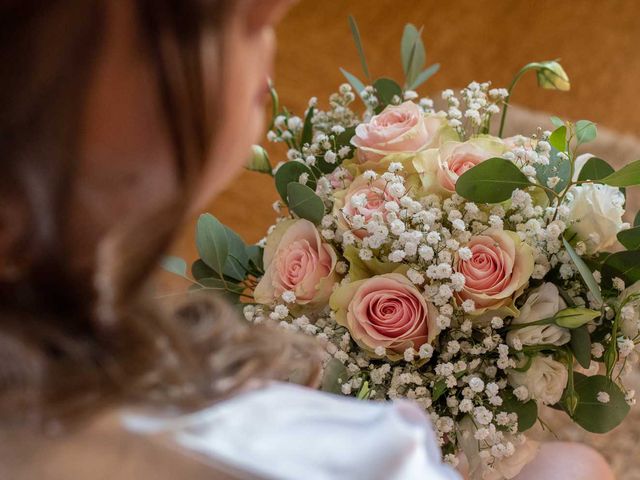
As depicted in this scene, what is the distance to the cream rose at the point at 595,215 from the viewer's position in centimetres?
75

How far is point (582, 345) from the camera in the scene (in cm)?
74

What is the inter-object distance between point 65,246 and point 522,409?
50 cm

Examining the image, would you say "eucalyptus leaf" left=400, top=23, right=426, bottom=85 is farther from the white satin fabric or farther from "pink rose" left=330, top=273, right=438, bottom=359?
the white satin fabric

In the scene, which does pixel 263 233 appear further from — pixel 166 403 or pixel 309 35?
pixel 166 403

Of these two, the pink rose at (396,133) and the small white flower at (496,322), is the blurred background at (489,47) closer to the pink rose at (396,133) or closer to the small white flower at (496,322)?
the pink rose at (396,133)

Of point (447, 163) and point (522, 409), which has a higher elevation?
point (447, 163)

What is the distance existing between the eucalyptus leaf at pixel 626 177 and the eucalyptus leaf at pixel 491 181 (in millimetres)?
74

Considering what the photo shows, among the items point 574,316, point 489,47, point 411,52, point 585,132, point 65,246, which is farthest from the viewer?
point 489,47

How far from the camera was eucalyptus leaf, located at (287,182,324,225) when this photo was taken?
2.52 feet

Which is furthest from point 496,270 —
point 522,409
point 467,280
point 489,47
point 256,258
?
point 489,47

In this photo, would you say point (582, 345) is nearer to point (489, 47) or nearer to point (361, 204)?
point (361, 204)

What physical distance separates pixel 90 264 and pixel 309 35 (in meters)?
2.07

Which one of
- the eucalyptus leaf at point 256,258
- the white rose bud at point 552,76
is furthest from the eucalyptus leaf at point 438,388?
the white rose bud at point 552,76

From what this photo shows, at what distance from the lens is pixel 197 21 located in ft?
1.16
